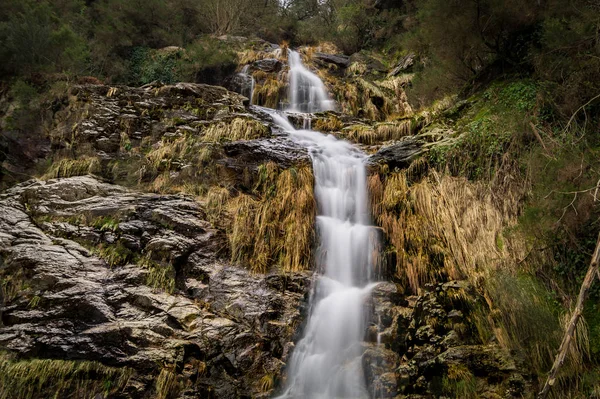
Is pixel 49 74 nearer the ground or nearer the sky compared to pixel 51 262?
nearer the sky

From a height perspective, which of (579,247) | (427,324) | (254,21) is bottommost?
(427,324)

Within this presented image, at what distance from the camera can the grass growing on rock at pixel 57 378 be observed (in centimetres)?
450

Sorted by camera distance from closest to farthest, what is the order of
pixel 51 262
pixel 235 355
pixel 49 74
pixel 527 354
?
pixel 527 354 < pixel 235 355 < pixel 51 262 < pixel 49 74

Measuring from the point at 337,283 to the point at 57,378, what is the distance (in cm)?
429

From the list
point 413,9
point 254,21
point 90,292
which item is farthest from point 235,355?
point 254,21

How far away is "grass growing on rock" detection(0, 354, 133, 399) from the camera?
450 centimetres

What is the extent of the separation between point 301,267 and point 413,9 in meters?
18.6

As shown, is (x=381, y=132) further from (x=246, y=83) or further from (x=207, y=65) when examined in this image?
(x=207, y=65)

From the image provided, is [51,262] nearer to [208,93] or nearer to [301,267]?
[301,267]

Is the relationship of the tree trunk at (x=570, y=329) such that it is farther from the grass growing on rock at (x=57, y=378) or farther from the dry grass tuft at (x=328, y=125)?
the dry grass tuft at (x=328, y=125)

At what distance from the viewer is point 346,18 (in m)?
21.1

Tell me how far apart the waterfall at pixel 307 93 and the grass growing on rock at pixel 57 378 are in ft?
38.0

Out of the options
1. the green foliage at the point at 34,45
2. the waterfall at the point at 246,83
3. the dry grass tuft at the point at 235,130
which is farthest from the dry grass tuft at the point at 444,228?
the green foliage at the point at 34,45

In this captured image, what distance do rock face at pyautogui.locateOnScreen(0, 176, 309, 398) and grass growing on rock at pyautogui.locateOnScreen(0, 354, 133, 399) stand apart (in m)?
0.11
